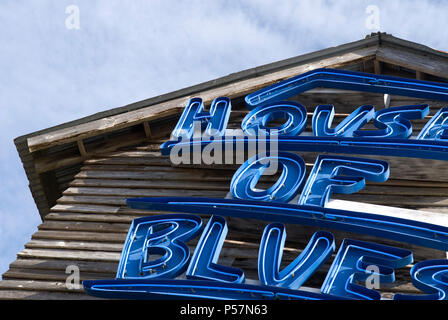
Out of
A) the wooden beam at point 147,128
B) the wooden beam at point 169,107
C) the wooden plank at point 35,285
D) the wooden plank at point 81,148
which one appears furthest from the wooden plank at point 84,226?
the wooden beam at point 147,128

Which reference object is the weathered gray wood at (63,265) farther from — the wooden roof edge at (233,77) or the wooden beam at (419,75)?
the wooden beam at (419,75)

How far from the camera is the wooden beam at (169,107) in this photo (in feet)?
36.6

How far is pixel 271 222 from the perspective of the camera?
29.3 ft

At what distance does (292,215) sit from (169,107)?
353 cm

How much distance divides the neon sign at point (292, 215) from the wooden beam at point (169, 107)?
2.23ft

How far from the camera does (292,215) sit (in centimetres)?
851

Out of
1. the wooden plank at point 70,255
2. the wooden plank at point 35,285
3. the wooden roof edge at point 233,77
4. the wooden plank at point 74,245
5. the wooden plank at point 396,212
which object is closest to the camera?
the wooden plank at point 396,212

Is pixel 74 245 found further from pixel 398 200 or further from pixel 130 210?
pixel 398 200

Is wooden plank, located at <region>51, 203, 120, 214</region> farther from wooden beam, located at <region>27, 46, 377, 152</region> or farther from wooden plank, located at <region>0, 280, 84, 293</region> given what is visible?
wooden plank, located at <region>0, 280, 84, 293</region>

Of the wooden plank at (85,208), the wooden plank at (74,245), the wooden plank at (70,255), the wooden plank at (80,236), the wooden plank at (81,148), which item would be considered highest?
the wooden plank at (81,148)

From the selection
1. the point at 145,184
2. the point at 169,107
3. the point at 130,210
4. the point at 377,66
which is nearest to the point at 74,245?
the point at 130,210

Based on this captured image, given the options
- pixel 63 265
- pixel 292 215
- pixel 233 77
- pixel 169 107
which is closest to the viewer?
pixel 292 215
